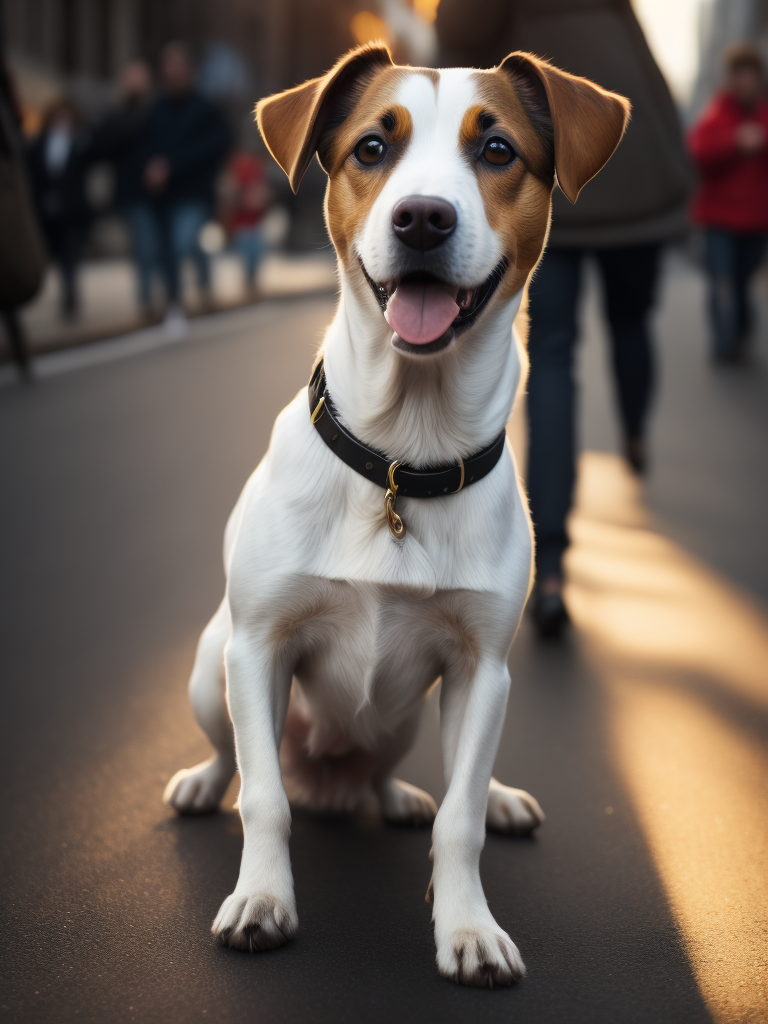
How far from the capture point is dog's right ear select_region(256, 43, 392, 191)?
233 centimetres

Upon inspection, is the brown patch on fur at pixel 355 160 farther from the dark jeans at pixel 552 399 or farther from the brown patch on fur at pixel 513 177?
the dark jeans at pixel 552 399

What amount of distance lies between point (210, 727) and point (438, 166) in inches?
51.2

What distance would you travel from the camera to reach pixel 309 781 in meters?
2.76

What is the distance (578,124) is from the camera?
2285 mm

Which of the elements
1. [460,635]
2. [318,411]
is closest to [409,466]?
[318,411]

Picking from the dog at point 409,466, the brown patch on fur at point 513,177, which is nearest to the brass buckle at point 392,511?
the dog at point 409,466

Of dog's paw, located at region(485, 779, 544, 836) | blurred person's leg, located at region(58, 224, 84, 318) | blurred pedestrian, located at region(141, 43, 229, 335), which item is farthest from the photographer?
blurred person's leg, located at region(58, 224, 84, 318)

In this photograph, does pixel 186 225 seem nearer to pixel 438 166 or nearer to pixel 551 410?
pixel 551 410

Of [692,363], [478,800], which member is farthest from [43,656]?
[692,363]

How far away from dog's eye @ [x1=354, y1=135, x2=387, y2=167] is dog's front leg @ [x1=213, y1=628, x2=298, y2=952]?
964 millimetres

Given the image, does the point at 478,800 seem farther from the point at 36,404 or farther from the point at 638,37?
the point at 36,404

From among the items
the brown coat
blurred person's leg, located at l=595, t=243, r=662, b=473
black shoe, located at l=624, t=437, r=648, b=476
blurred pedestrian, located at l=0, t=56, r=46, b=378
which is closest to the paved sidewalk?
black shoe, located at l=624, t=437, r=648, b=476

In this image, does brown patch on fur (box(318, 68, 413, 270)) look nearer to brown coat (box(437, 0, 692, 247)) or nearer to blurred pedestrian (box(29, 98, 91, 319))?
brown coat (box(437, 0, 692, 247))

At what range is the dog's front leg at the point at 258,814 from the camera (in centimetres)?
215
